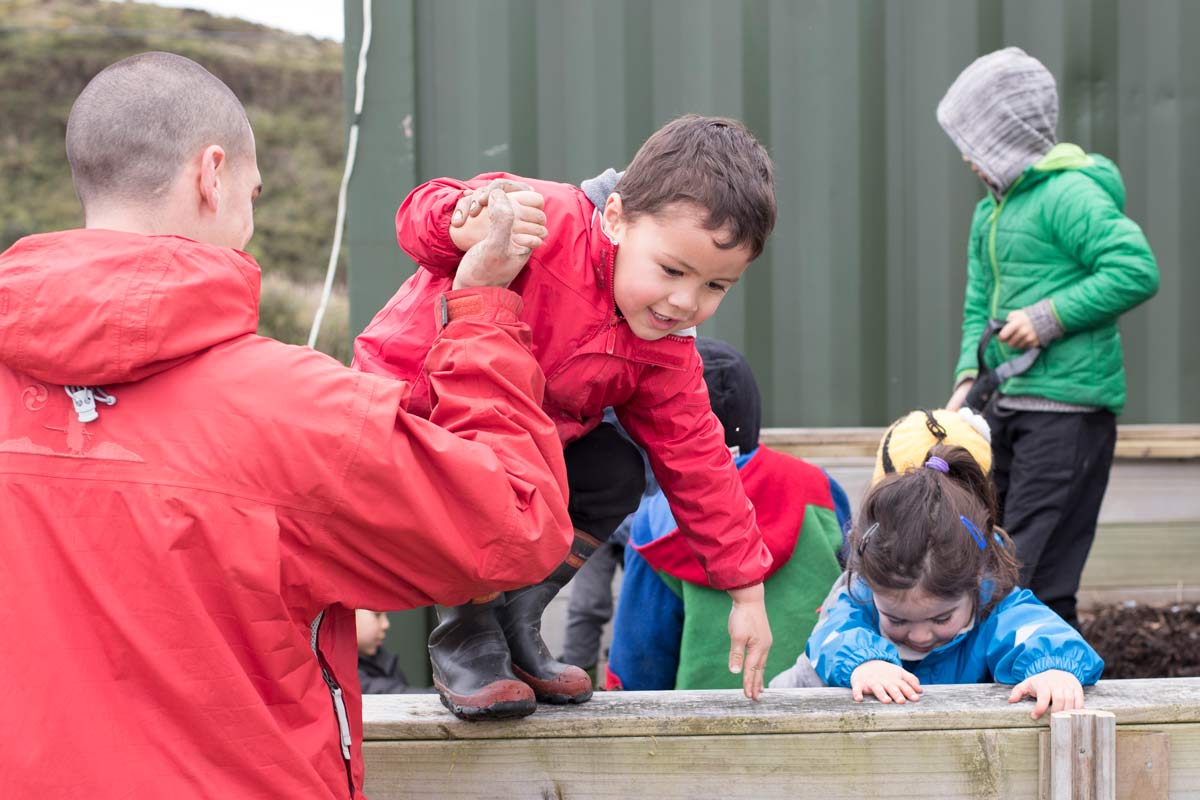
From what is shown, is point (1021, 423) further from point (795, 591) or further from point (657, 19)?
point (657, 19)

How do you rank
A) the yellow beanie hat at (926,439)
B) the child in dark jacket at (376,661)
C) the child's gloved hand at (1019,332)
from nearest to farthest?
1. the yellow beanie hat at (926,439)
2. the child's gloved hand at (1019,332)
3. the child in dark jacket at (376,661)

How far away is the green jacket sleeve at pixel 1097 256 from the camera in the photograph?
4.14 m

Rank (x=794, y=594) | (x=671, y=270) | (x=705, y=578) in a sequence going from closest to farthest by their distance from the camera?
(x=671, y=270) → (x=705, y=578) → (x=794, y=594)

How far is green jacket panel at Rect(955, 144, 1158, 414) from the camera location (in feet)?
13.6

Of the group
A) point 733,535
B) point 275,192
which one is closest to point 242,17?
point 275,192

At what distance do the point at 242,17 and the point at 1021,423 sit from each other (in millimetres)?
13664

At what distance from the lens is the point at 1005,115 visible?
4.33 m

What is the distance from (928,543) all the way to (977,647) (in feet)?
0.77

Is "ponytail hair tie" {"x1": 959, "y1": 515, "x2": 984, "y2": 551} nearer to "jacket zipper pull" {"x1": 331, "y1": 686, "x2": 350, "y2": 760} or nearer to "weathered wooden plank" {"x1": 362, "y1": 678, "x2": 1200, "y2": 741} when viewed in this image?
"weathered wooden plank" {"x1": 362, "y1": 678, "x2": 1200, "y2": 741}

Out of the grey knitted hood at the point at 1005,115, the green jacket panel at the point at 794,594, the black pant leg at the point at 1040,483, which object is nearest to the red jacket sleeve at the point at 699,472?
the green jacket panel at the point at 794,594

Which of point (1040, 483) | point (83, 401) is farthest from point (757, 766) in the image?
point (1040, 483)

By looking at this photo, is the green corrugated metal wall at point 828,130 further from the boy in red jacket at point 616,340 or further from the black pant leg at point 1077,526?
the boy in red jacket at point 616,340

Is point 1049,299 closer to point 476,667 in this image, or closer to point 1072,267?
point 1072,267

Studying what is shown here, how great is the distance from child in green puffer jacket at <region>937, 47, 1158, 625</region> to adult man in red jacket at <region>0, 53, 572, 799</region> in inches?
121
